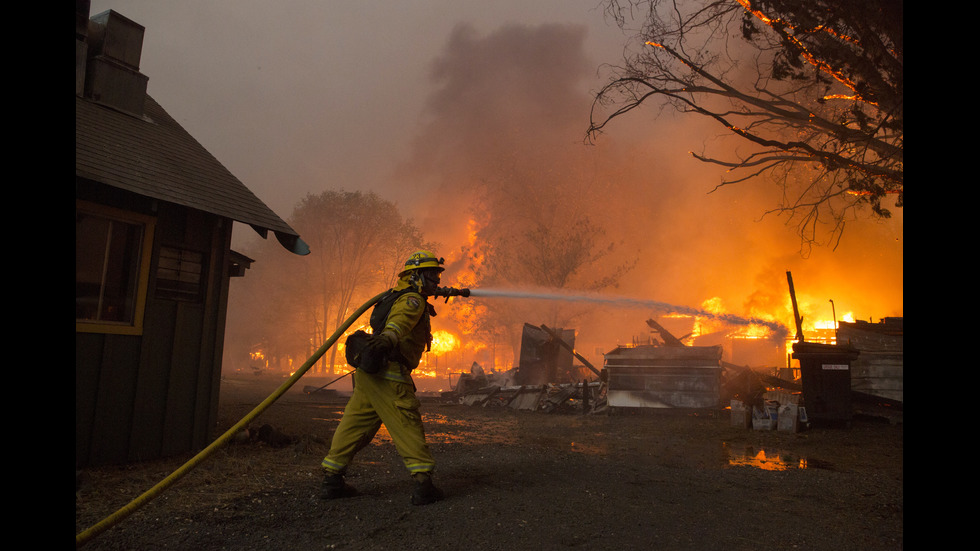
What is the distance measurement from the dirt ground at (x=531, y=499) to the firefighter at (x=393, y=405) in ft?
0.75

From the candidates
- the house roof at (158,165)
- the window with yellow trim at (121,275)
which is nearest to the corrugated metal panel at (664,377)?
the house roof at (158,165)

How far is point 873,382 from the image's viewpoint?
1152 cm

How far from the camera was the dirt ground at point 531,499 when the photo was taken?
3996mm

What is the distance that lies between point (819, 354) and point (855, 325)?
9.06ft

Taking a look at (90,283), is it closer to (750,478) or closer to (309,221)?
(750,478)

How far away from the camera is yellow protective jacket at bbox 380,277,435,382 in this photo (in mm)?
4906

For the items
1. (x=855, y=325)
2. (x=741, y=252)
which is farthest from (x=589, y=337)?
(x=855, y=325)

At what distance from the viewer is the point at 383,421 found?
5008 mm

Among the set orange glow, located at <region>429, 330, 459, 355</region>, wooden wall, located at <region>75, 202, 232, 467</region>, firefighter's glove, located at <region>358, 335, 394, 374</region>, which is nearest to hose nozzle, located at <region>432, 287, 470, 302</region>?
firefighter's glove, located at <region>358, 335, 394, 374</region>

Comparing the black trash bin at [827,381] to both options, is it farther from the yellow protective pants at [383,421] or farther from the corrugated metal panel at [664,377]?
the yellow protective pants at [383,421]

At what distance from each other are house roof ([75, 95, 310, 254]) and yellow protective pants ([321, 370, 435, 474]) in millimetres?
3711

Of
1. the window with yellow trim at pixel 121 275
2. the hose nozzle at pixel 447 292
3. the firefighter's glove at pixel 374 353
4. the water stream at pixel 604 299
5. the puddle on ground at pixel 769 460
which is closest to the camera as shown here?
the firefighter's glove at pixel 374 353

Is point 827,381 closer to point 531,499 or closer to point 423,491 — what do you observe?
point 531,499

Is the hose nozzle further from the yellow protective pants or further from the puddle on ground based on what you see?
the puddle on ground
